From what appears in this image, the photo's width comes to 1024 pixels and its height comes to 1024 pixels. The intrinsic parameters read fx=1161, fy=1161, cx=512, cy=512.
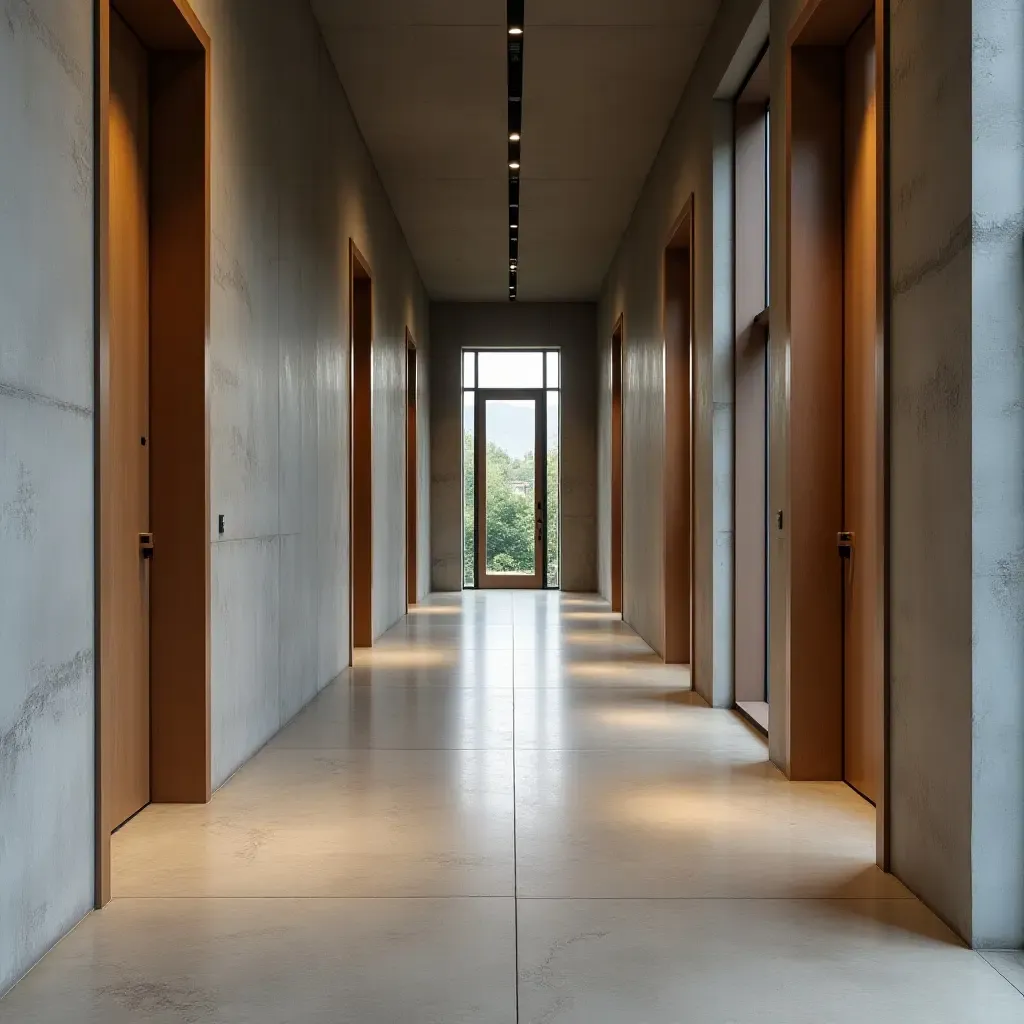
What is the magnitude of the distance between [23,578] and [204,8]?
103 inches

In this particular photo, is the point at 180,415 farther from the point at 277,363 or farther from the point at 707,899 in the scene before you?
the point at 707,899

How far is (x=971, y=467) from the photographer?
278cm

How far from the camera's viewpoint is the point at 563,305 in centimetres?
1577

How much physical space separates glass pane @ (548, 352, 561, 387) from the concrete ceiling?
12.9 feet

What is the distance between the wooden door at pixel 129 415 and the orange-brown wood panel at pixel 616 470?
8308mm

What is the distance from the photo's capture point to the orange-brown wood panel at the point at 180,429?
166 inches

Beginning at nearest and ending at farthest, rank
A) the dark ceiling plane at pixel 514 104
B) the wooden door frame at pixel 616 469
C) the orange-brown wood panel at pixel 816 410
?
the orange-brown wood panel at pixel 816 410 → the dark ceiling plane at pixel 514 104 → the wooden door frame at pixel 616 469

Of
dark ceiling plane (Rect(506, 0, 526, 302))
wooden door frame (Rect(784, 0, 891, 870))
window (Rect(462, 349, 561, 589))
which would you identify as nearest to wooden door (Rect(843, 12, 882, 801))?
wooden door frame (Rect(784, 0, 891, 870))

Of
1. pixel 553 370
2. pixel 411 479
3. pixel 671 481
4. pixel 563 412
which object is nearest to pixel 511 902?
pixel 671 481

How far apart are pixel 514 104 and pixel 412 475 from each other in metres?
5.95

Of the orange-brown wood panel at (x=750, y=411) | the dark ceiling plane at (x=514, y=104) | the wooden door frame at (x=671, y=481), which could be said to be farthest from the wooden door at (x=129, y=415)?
the wooden door frame at (x=671, y=481)

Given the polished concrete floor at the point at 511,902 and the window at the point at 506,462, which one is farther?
the window at the point at 506,462

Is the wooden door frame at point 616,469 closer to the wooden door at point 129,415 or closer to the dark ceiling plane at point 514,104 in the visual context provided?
the dark ceiling plane at point 514,104

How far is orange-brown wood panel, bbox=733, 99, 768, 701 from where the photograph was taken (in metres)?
6.20
